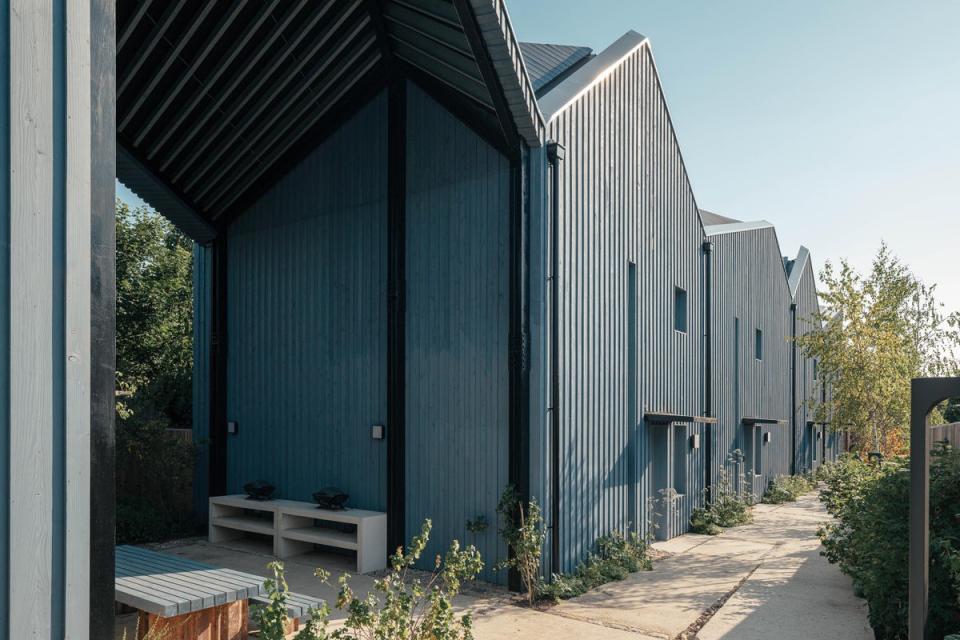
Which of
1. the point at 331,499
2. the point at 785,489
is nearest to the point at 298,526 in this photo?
the point at 331,499

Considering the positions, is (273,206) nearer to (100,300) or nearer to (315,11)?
(315,11)

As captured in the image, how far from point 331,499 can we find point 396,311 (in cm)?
244

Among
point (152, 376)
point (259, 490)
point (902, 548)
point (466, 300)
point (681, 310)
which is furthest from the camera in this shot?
point (152, 376)

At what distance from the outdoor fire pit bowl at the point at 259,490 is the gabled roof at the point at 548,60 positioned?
241 inches

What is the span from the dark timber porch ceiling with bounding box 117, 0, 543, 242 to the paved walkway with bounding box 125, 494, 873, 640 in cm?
464

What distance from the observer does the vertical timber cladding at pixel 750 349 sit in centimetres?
1343

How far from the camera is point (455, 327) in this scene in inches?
331

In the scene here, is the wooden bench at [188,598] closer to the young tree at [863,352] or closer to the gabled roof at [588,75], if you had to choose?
the gabled roof at [588,75]

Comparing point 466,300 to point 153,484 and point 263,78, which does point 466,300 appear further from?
point 153,484

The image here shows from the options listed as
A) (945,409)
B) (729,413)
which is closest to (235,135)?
(729,413)

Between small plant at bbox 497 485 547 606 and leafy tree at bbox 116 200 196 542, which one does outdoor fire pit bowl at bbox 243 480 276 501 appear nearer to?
leafy tree at bbox 116 200 196 542

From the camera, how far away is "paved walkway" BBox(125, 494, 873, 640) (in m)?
6.43


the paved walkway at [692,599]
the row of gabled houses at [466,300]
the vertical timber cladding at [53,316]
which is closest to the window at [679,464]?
→ the row of gabled houses at [466,300]

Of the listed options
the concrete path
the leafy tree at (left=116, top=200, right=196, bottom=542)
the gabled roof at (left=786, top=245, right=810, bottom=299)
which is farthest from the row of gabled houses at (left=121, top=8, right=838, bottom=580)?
the gabled roof at (left=786, top=245, right=810, bottom=299)
